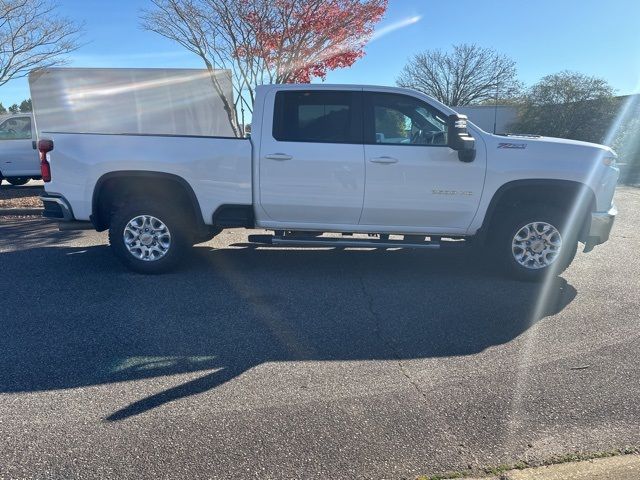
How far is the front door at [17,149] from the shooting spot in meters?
12.8

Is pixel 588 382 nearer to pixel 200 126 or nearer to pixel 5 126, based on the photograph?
pixel 200 126

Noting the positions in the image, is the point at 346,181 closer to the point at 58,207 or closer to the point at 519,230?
the point at 519,230

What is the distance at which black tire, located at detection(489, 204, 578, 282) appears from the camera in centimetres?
558

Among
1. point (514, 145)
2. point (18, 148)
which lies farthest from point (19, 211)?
point (514, 145)

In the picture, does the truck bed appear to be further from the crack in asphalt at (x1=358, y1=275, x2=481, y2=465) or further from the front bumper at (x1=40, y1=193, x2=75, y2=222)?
the crack in asphalt at (x1=358, y1=275, x2=481, y2=465)

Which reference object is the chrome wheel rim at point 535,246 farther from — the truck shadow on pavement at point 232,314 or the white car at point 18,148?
the white car at point 18,148

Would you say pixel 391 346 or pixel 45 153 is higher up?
pixel 45 153

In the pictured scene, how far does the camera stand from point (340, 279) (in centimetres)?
583

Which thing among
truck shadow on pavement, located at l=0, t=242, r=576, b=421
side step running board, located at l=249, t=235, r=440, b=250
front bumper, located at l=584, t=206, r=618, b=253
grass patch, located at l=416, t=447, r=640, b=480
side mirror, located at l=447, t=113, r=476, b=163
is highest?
side mirror, located at l=447, t=113, r=476, b=163

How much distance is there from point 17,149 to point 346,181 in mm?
11035

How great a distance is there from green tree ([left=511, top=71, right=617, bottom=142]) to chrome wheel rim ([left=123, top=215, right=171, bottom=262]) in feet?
76.4

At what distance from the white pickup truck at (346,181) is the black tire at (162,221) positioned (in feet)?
0.04

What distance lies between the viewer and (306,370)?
3.65 m

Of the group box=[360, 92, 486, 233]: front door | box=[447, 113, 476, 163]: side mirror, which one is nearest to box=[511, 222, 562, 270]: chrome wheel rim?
box=[360, 92, 486, 233]: front door
